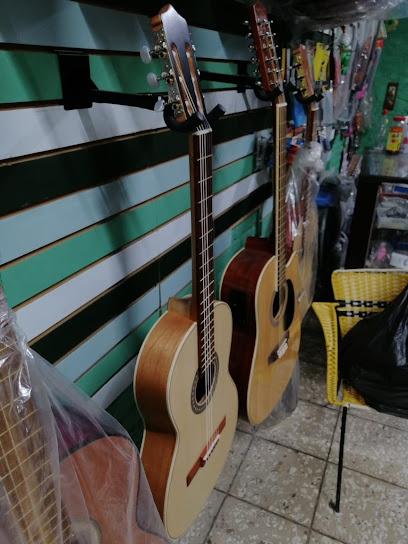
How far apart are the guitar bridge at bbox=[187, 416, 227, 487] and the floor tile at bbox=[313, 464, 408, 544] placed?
53cm

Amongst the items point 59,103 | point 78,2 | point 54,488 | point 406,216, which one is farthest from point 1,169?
point 406,216

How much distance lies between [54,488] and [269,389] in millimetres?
1060

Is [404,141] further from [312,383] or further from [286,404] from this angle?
[286,404]

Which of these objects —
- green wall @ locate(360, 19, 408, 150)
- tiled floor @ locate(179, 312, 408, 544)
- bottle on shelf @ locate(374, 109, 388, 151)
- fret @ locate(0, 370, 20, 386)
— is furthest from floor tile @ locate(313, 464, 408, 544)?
green wall @ locate(360, 19, 408, 150)

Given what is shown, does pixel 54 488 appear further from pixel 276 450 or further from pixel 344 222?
pixel 344 222

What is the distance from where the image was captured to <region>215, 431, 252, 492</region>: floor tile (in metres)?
1.65

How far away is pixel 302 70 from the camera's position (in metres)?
1.70

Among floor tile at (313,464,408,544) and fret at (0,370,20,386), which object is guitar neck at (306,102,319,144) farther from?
fret at (0,370,20,386)

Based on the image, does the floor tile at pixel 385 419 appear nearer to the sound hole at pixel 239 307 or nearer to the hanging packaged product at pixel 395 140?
the sound hole at pixel 239 307

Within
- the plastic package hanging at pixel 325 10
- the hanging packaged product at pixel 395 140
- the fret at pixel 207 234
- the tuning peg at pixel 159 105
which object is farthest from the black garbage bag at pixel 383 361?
the hanging packaged product at pixel 395 140

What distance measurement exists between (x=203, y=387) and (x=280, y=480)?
0.72 meters

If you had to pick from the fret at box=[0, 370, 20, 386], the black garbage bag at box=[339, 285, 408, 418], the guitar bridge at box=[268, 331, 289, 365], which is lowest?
the guitar bridge at box=[268, 331, 289, 365]

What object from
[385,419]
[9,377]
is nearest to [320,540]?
[385,419]

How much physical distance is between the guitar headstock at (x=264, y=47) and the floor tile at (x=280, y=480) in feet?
4.63
